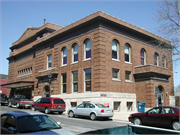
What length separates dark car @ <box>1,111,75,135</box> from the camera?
5.89 m

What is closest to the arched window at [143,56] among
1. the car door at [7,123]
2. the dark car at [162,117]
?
the dark car at [162,117]

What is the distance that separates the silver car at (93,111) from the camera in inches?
642

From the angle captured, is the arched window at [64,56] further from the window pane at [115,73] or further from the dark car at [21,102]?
the window pane at [115,73]

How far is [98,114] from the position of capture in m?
16.3

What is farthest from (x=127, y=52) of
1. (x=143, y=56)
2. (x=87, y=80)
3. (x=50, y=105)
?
(x=50, y=105)

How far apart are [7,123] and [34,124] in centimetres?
93

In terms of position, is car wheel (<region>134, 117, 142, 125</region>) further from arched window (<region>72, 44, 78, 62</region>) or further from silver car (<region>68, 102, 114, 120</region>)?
arched window (<region>72, 44, 78, 62</region>)

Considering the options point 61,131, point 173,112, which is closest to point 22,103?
point 173,112

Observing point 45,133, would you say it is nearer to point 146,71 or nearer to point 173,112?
point 173,112

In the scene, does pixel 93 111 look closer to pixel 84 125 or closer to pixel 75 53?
pixel 84 125

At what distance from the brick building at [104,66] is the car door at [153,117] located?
371 inches

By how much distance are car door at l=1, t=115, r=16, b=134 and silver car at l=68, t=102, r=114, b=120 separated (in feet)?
34.2

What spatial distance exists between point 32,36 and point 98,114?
27938mm

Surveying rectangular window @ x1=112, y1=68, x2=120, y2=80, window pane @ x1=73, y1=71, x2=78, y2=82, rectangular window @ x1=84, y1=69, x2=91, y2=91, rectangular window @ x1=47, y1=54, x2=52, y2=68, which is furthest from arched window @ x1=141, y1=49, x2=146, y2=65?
rectangular window @ x1=47, y1=54, x2=52, y2=68
